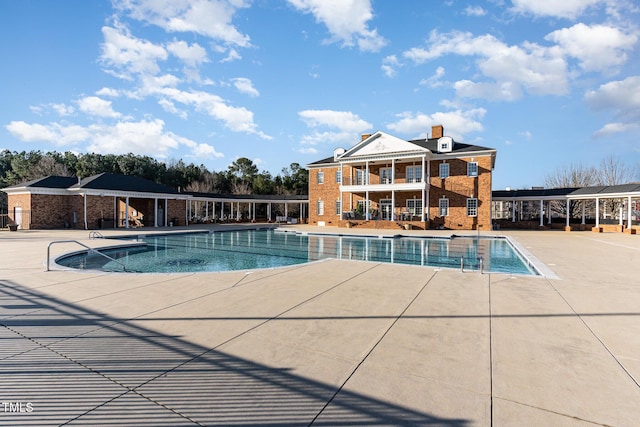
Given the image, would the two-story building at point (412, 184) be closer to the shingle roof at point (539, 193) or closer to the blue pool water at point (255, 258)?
the shingle roof at point (539, 193)

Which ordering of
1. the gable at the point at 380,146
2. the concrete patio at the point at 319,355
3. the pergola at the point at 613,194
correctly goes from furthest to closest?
the gable at the point at 380,146
the pergola at the point at 613,194
the concrete patio at the point at 319,355

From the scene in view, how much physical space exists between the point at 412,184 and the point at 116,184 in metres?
25.4

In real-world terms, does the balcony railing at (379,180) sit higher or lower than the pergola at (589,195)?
higher

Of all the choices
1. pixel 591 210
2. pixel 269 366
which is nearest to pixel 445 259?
pixel 269 366

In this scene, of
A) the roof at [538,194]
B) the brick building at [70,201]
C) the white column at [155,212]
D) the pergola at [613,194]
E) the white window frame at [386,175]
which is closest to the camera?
the pergola at [613,194]

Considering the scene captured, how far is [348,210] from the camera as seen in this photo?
33344mm

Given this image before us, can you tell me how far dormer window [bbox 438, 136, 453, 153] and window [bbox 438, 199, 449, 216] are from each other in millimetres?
4436

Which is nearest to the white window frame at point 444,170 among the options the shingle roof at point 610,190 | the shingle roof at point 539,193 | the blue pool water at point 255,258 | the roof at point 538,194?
the roof at point 538,194

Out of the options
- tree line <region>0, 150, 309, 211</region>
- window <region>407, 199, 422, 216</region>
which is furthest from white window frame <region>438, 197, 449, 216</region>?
tree line <region>0, 150, 309, 211</region>

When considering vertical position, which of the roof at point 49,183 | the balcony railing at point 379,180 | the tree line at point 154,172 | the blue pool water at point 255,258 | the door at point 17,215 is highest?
the tree line at point 154,172

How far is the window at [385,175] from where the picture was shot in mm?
31703

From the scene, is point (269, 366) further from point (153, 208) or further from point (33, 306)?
point (153, 208)

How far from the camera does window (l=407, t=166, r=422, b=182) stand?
30.0 m

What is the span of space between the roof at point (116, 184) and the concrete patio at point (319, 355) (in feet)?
77.0
